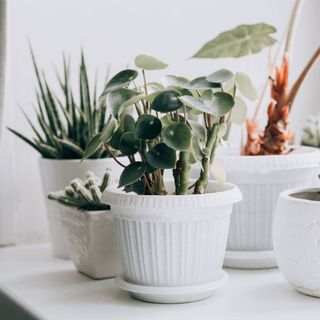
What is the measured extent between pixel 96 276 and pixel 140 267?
0.43 feet

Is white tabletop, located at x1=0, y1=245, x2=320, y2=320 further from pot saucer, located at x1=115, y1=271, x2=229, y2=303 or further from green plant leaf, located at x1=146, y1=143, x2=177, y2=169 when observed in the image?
green plant leaf, located at x1=146, y1=143, x2=177, y2=169

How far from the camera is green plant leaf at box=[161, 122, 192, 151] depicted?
0.76 meters

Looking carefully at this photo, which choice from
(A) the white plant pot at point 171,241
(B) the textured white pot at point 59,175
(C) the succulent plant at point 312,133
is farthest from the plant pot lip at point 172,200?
(C) the succulent plant at point 312,133

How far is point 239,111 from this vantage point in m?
0.89

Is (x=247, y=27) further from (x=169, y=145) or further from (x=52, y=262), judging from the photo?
(x=52, y=262)

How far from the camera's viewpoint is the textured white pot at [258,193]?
37.9 inches

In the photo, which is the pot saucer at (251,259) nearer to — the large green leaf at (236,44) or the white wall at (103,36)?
the large green leaf at (236,44)

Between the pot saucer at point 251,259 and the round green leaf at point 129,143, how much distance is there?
0.83ft

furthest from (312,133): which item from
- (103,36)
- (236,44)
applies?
(103,36)

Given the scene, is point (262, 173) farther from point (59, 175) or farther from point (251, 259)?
point (59, 175)

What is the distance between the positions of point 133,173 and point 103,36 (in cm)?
50

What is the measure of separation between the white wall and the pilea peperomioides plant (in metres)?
0.38

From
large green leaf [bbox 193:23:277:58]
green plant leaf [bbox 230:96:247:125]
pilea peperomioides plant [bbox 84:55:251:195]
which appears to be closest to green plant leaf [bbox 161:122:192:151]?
pilea peperomioides plant [bbox 84:55:251:195]

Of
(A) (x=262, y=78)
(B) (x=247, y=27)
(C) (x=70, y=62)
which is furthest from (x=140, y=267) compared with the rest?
(A) (x=262, y=78)
